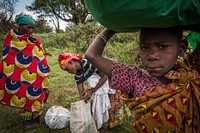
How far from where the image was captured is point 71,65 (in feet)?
8.46

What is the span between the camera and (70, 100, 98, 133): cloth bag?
267 cm

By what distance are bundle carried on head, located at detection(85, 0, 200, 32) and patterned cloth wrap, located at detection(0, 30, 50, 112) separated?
2.54 meters

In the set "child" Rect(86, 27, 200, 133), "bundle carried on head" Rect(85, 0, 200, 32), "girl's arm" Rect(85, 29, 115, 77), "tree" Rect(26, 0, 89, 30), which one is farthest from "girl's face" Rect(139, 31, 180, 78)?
"tree" Rect(26, 0, 89, 30)

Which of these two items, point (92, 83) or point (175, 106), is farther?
point (92, 83)

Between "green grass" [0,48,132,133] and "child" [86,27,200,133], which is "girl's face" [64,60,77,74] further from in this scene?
"child" [86,27,200,133]

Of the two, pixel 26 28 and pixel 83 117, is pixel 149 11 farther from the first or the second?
pixel 26 28

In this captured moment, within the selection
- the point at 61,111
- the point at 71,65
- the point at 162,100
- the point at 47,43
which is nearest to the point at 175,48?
the point at 162,100

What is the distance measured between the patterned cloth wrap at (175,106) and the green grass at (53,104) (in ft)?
7.35

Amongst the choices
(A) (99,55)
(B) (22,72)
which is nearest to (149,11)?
(A) (99,55)

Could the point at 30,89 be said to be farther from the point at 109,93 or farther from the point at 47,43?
the point at 47,43

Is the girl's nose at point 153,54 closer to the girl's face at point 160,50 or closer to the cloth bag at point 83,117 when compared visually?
the girl's face at point 160,50

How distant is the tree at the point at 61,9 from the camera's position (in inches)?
816

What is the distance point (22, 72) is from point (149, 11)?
111 inches

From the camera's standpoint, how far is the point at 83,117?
2688 mm
